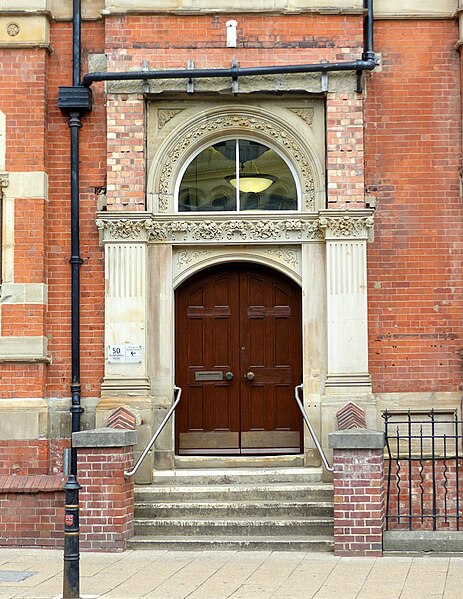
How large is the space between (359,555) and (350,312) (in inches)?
138

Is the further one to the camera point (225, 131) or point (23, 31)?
point (225, 131)

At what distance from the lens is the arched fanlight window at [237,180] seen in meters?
14.3

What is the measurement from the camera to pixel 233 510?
12.2 meters

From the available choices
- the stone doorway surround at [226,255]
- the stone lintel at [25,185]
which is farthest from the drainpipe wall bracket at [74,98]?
the stone lintel at [25,185]

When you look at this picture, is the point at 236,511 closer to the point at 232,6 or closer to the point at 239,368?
the point at 239,368

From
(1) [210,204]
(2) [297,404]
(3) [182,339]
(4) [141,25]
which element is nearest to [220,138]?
(1) [210,204]

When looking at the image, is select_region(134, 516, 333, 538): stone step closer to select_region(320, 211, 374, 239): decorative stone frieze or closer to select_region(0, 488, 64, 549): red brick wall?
select_region(0, 488, 64, 549): red brick wall

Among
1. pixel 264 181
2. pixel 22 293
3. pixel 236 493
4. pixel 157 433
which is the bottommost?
pixel 236 493

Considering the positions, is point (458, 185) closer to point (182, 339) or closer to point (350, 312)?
point (350, 312)

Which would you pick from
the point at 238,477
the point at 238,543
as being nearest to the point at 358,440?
the point at 238,543

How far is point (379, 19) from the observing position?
14.1m

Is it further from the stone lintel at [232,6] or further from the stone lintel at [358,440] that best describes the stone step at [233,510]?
the stone lintel at [232,6]

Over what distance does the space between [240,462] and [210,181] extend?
384cm

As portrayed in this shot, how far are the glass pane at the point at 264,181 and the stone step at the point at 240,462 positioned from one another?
3.37m
